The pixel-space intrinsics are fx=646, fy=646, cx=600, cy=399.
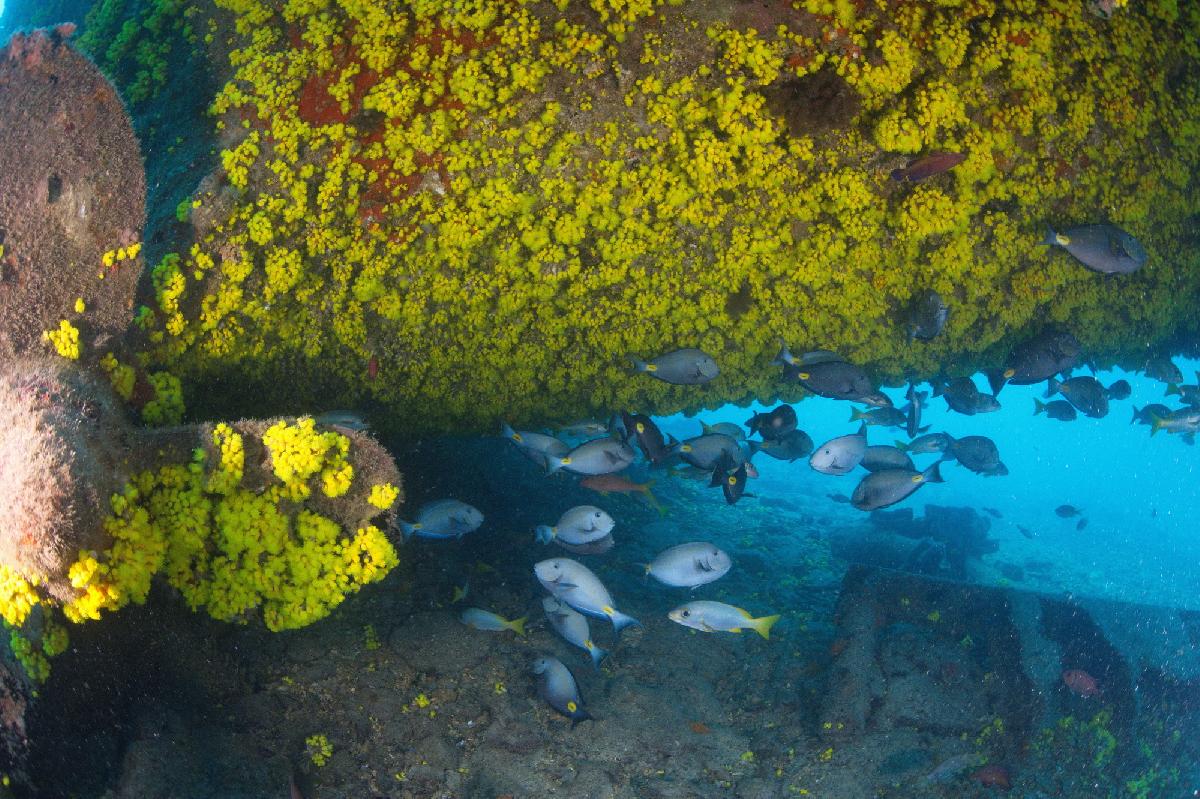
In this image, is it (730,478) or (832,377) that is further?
(730,478)

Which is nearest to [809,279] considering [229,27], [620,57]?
[620,57]

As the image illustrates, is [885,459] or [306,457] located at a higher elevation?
[306,457]

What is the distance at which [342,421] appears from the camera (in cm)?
485

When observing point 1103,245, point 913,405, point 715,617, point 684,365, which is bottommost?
point 715,617

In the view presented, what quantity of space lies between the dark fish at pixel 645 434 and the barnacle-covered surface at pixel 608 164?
115 centimetres

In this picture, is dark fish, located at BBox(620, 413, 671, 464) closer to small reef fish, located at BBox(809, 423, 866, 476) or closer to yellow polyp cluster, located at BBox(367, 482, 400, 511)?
small reef fish, located at BBox(809, 423, 866, 476)

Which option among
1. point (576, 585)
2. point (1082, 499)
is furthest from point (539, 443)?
point (1082, 499)

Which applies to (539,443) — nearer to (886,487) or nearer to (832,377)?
(832,377)

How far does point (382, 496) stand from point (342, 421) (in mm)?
1006

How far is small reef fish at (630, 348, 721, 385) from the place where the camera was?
5.96 m

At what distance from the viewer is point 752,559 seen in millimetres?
A: 11133

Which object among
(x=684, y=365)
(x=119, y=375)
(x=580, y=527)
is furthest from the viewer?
(x=580, y=527)

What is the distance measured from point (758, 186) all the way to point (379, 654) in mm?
5043

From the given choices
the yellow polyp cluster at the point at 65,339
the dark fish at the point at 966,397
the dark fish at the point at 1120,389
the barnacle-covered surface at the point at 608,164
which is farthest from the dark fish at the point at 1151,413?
the yellow polyp cluster at the point at 65,339
